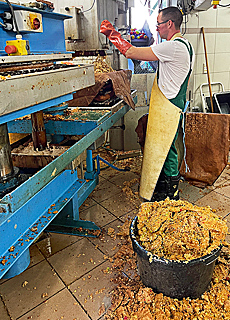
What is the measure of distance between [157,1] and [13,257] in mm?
4615

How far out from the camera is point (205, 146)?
304cm

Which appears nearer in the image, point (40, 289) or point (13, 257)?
point (13, 257)

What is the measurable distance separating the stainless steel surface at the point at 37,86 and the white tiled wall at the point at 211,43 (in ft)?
11.0

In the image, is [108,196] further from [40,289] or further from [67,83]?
[67,83]

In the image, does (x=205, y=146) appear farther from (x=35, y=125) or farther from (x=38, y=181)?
(x=38, y=181)

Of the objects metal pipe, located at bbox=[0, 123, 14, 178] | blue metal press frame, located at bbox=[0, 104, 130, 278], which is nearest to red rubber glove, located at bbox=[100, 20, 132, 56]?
blue metal press frame, located at bbox=[0, 104, 130, 278]

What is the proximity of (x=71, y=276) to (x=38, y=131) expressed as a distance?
42.4 inches

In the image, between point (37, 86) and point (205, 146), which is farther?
point (205, 146)

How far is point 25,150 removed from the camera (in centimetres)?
204

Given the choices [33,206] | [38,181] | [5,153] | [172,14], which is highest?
[172,14]

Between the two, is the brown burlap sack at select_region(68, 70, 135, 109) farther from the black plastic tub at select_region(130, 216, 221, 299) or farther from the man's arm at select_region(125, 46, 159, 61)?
the black plastic tub at select_region(130, 216, 221, 299)

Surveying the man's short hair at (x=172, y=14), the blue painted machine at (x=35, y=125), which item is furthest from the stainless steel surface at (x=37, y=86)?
the man's short hair at (x=172, y=14)

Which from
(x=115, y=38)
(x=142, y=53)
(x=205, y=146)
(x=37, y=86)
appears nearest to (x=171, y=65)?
(x=142, y=53)

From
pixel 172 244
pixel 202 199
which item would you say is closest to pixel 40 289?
pixel 172 244
